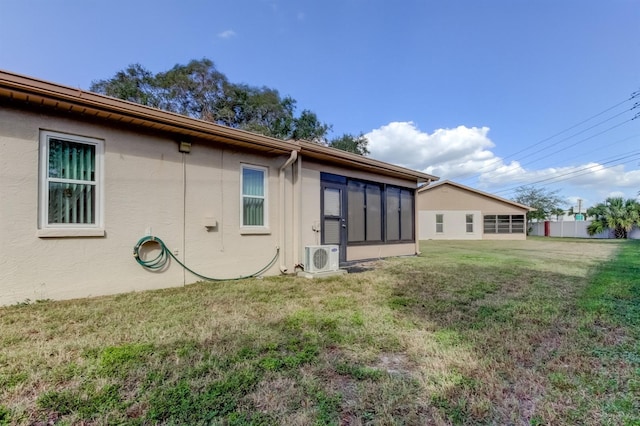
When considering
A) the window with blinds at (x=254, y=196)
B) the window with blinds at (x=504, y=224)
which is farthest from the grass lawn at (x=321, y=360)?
the window with blinds at (x=504, y=224)

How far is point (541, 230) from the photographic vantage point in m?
30.6

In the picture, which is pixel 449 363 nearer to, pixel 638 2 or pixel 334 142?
pixel 638 2

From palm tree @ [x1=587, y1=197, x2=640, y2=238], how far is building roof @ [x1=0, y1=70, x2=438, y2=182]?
26.9 m

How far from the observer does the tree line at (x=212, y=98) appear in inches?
779

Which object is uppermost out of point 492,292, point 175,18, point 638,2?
point 175,18

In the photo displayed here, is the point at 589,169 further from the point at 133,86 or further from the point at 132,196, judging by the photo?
the point at 133,86

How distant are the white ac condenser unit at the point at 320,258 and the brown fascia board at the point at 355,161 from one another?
2.10m

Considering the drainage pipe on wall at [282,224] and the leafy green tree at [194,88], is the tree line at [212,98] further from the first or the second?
the drainage pipe on wall at [282,224]

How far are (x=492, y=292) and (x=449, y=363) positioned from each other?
10.1 feet

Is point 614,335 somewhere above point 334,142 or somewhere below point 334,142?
below

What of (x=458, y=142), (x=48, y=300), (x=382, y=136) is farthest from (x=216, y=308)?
(x=458, y=142)

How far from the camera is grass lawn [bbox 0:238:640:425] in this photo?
1.85 m

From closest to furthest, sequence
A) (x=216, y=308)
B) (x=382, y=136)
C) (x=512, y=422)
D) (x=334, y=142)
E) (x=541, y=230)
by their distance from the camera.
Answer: (x=512, y=422)
(x=216, y=308)
(x=334, y=142)
(x=382, y=136)
(x=541, y=230)

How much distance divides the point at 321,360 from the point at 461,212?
23.4 metres
